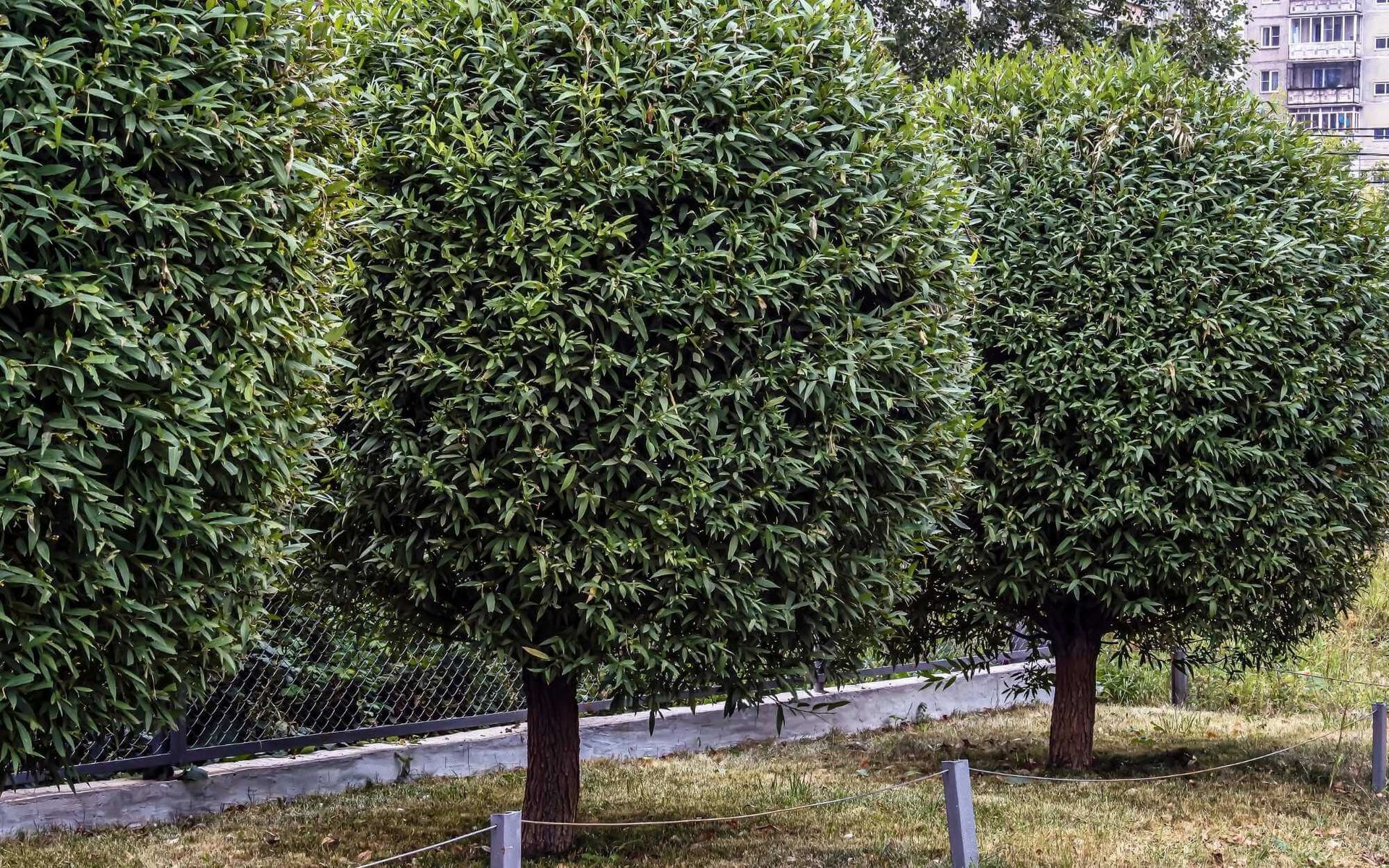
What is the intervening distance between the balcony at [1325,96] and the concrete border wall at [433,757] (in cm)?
5778

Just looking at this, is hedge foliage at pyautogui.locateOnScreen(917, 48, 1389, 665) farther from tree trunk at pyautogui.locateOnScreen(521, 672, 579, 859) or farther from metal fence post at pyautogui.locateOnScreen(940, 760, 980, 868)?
tree trunk at pyautogui.locateOnScreen(521, 672, 579, 859)

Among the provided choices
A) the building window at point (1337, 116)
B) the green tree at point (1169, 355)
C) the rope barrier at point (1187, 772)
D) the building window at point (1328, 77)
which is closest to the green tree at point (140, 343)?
the rope barrier at point (1187, 772)

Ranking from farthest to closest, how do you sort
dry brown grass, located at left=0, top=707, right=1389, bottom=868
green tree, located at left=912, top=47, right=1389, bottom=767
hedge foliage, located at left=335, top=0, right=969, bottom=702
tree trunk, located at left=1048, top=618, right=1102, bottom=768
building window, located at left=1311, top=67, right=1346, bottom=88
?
building window, located at left=1311, top=67, right=1346, bottom=88, tree trunk, located at left=1048, top=618, right=1102, bottom=768, green tree, located at left=912, top=47, right=1389, bottom=767, dry brown grass, located at left=0, top=707, right=1389, bottom=868, hedge foliage, located at left=335, top=0, right=969, bottom=702

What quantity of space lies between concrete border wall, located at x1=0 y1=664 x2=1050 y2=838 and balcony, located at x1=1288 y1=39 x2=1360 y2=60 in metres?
58.7

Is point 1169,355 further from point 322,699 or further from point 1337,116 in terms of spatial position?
point 1337,116

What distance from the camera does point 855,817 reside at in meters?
7.62

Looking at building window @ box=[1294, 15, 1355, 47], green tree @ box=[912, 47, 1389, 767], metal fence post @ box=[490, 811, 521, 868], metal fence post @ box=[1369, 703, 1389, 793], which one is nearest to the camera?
metal fence post @ box=[490, 811, 521, 868]

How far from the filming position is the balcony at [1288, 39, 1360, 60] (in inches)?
2360

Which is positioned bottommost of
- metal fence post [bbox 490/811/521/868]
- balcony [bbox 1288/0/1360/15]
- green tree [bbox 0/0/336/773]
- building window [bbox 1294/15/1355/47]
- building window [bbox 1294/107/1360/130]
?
metal fence post [bbox 490/811/521/868]

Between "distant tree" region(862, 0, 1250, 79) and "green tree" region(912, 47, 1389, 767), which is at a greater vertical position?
"distant tree" region(862, 0, 1250, 79)

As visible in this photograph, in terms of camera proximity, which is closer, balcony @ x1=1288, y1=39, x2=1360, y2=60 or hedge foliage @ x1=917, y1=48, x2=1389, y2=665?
hedge foliage @ x1=917, y1=48, x2=1389, y2=665

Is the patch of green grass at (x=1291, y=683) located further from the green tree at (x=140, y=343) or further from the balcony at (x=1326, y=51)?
the balcony at (x=1326, y=51)

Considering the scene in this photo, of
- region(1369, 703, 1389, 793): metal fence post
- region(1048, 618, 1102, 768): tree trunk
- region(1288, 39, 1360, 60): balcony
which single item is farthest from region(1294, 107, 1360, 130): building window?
region(1048, 618, 1102, 768): tree trunk

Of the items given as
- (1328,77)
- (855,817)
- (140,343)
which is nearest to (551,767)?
(855,817)
